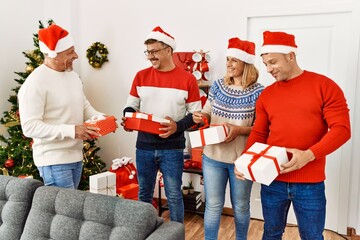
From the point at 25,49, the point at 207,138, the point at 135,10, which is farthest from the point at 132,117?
the point at 25,49

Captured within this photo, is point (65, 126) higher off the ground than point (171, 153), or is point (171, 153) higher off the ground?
point (65, 126)

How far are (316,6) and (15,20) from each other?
295 cm

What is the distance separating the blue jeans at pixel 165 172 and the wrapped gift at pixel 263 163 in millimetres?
659

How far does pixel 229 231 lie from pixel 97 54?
7.62ft

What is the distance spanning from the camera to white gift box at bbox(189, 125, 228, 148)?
1.83 meters

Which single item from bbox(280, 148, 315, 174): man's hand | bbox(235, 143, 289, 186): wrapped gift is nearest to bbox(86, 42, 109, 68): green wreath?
bbox(235, 143, 289, 186): wrapped gift

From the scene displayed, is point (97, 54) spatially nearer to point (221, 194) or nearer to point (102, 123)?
point (102, 123)

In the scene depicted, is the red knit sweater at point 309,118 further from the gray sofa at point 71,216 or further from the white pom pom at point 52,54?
the white pom pom at point 52,54

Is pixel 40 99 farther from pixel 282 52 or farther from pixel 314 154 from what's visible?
pixel 314 154

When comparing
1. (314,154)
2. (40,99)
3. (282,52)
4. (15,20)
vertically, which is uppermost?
(15,20)

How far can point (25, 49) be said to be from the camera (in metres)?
3.55

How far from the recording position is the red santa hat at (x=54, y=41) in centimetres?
190

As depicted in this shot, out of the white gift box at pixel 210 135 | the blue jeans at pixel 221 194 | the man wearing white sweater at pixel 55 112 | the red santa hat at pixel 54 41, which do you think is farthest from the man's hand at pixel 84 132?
the blue jeans at pixel 221 194

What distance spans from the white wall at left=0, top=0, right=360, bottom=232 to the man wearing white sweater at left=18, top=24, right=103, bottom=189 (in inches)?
61.3
